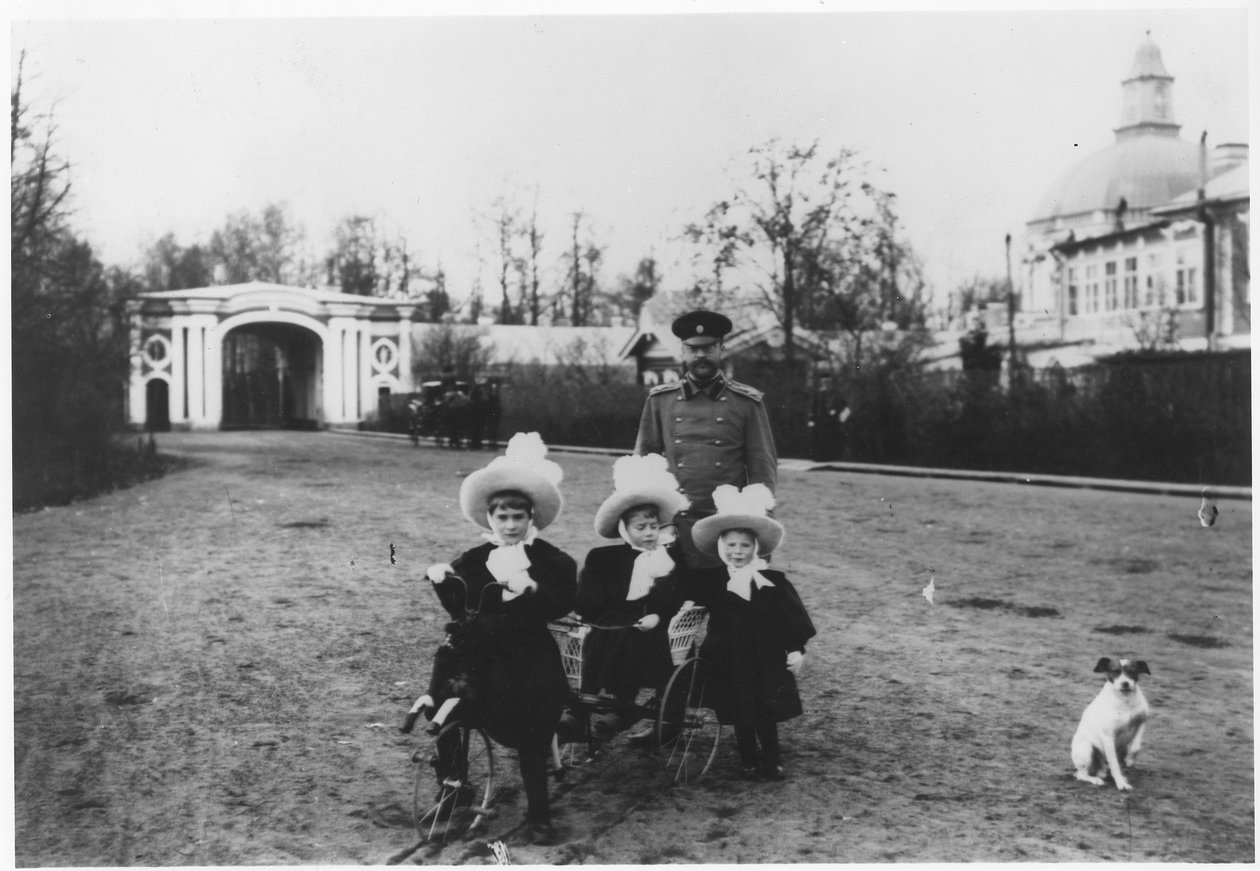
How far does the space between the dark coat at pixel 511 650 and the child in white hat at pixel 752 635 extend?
2.32ft

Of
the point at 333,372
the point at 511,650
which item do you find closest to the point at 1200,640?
the point at 511,650

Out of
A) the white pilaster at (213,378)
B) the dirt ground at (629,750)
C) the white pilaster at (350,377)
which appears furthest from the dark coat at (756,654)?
the white pilaster at (350,377)

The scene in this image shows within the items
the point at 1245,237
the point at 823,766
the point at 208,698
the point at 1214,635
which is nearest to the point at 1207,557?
the point at 1214,635

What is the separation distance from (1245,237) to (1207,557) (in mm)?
4640

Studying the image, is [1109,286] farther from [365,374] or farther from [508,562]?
[508,562]

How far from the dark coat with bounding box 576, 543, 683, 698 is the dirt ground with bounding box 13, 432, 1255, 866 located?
1.36 ft

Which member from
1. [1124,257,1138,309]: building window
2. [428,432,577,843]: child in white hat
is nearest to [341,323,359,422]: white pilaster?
[428,432,577,843]: child in white hat

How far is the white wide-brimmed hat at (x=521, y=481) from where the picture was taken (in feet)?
13.3

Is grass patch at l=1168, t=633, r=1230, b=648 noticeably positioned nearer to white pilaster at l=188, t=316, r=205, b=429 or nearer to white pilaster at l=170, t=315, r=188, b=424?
white pilaster at l=188, t=316, r=205, b=429

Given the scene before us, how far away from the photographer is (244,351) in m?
11.5

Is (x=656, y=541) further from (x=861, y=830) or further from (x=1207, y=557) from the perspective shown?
(x=1207, y=557)

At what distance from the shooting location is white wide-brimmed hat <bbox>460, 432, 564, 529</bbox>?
4.05 meters

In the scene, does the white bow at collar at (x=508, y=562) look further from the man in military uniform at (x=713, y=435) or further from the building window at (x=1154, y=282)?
the building window at (x=1154, y=282)

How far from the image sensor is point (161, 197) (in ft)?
22.5
